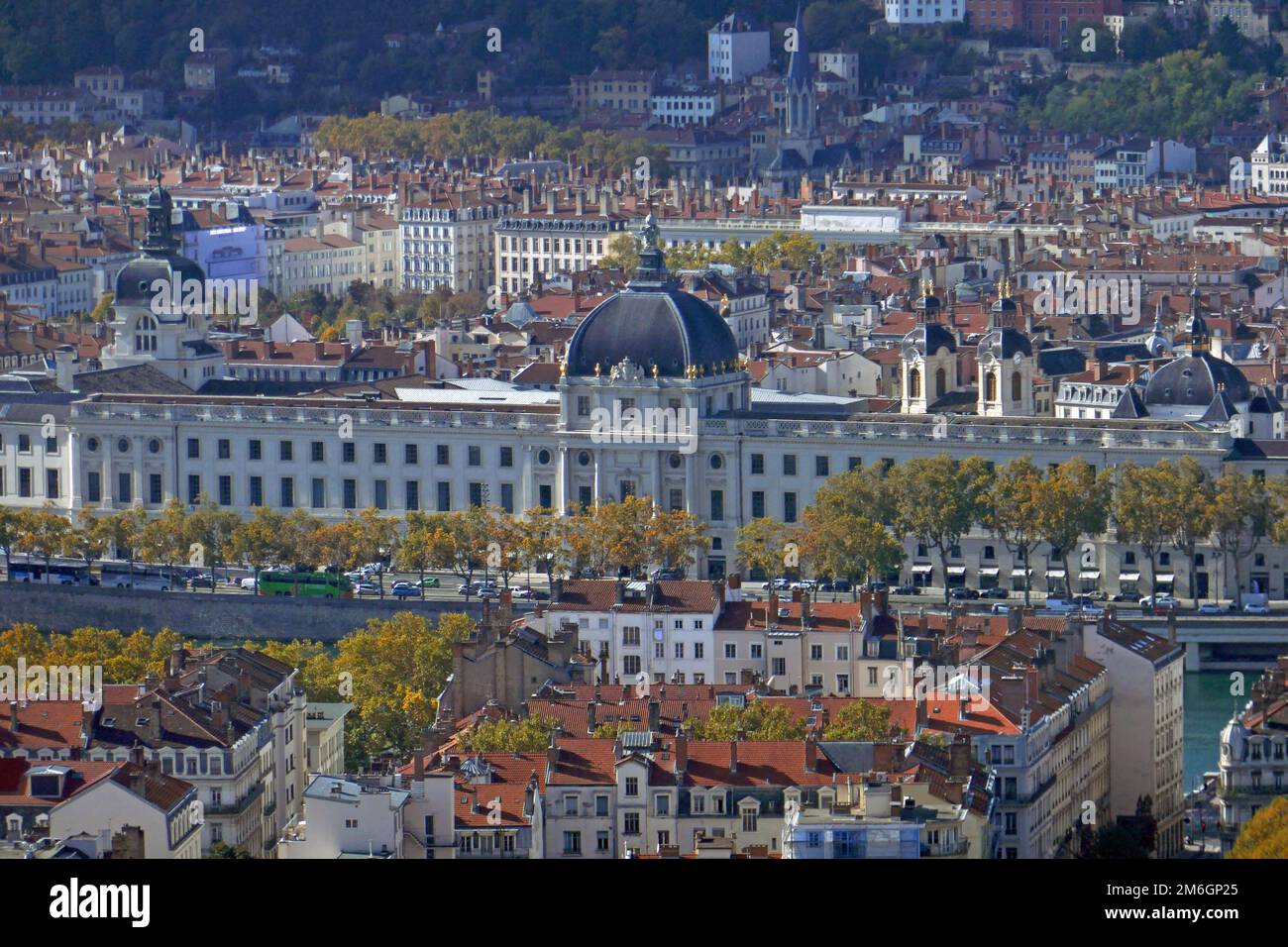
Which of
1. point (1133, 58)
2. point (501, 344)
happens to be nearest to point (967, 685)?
point (501, 344)

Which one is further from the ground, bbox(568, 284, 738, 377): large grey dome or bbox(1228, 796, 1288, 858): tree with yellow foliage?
bbox(568, 284, 738, 377): large grey dome

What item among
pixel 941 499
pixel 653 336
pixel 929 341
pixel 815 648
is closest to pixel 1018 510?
pixel 941 499

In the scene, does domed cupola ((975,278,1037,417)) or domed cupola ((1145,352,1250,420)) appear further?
domed cupola ((975,278,1037,417))

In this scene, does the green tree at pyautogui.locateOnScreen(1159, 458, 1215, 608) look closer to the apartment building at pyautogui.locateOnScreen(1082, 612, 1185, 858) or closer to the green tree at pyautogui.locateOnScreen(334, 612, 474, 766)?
the green tree at pyautogui.locateOnScreen(334, 612, 474, 766)

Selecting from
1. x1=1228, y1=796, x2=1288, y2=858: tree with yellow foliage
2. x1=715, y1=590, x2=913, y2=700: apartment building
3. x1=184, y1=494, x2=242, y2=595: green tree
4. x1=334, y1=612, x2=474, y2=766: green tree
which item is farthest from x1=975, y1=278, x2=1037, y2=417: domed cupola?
x1=1228, y1=796, x2=1288, y2=858: tree with yellow foliage

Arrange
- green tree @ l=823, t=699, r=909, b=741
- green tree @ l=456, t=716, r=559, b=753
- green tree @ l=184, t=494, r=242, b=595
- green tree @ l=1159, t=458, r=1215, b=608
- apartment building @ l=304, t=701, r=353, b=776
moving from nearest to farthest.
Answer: green tree @ l=456, t=716, r=559, b=753, green tree @ l=823, t=699, r=909, b=741, apartment building @ l=304, t=701, r=353, b=776, green tree @ l=1159, t=458, r=1215, b=608, green tree @ l=184, t=494, r=242, b=595

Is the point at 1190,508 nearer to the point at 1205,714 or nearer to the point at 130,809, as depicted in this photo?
the point at 1205,714

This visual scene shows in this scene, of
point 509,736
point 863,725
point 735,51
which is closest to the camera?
point 509,736
